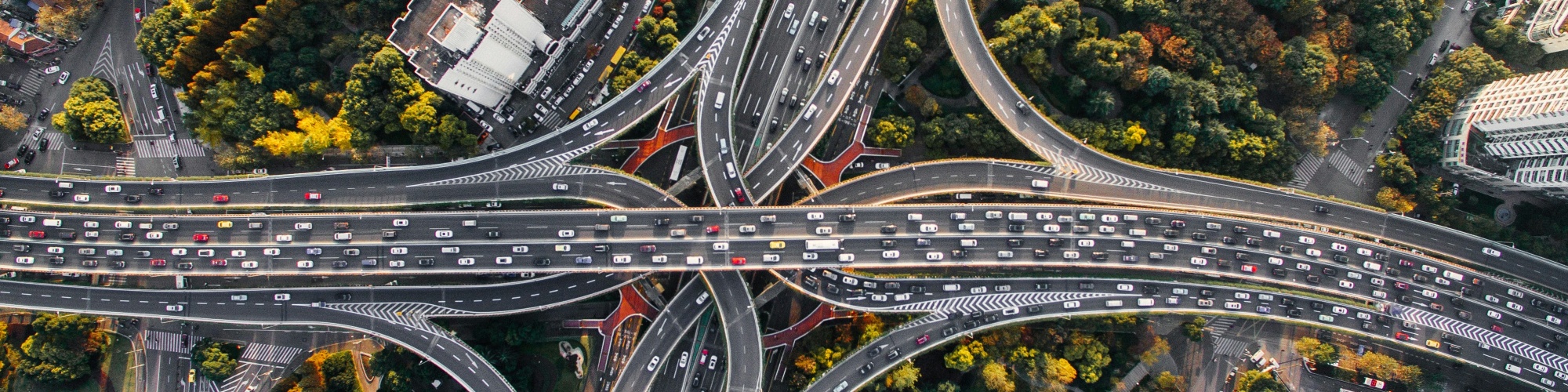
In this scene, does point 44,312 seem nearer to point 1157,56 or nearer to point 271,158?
point 271,158

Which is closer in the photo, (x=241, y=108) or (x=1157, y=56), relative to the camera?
(x=241, y=108)

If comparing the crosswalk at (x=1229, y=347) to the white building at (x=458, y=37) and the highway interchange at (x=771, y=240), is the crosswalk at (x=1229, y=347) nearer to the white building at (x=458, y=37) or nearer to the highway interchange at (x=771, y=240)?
the highway interchange at (x=771, y=240)

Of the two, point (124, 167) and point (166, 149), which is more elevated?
point (166, 149)

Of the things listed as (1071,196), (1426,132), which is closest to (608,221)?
(1071,196)

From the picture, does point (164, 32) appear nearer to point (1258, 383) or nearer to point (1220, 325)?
point (1220, 325)

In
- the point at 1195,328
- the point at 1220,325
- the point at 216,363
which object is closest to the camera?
the point at 216,363

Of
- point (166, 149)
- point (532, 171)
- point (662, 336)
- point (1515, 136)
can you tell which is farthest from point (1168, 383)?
point (166, 149)
